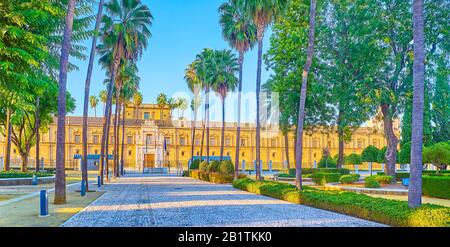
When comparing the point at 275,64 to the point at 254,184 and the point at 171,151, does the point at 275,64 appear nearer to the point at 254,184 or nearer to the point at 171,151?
the point at 254,184

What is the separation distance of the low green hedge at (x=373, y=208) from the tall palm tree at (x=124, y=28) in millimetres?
18262

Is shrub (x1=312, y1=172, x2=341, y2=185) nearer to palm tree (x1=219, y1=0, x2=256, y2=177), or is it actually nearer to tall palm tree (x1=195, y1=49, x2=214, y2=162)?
palm tree (x1=219, y1=0, x2=256, y2=177)

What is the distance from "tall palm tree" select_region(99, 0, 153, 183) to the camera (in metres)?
34.6

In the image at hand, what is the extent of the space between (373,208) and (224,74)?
36.0 meters

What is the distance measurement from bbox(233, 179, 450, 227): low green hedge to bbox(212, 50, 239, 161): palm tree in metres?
26.6

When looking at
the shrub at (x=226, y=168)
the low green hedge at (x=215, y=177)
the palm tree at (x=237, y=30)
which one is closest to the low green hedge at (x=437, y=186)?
the palm tree at (x=237, y=30)

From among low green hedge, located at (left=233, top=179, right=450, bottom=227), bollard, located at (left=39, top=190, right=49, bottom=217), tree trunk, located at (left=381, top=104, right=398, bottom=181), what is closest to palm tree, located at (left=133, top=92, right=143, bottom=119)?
tree trunk, located at (left=381, top=104, right=398, bottom=181)

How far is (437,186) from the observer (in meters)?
24.0

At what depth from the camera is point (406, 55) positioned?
96.5 ft

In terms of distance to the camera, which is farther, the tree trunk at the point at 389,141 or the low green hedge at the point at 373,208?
the tree trunk at the point at 389,141

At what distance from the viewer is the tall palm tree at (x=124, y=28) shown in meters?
34.6

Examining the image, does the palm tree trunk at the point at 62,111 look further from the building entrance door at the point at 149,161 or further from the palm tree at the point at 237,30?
the building entrance door at the point at 149,161
